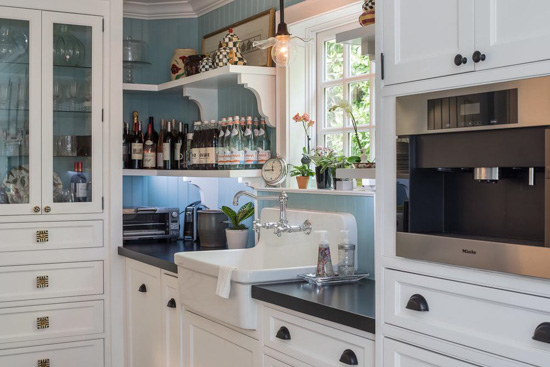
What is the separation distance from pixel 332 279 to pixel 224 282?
1.30 feet

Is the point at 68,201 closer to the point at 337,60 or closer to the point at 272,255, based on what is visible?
the point at 272,255

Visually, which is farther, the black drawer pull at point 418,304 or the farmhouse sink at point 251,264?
the farmhouse sink at point 251,264

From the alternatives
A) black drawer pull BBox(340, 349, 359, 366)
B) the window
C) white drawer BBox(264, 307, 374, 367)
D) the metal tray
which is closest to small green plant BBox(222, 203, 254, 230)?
the window

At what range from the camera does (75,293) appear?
3.93 m

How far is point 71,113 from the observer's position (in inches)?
155

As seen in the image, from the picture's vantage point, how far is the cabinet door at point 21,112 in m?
3.82

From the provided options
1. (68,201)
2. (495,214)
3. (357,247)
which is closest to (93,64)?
(68,201)

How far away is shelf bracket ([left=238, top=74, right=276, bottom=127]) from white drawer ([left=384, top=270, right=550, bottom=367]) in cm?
169

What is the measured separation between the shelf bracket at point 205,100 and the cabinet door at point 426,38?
7.60ft

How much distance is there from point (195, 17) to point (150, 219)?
1355 mm

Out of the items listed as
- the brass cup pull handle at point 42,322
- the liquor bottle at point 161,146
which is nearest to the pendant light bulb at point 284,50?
the liquor bottle at point 161,146

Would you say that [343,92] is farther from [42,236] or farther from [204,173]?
[42,236]

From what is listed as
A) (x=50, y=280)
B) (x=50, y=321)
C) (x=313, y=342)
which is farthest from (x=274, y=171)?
(x=50, y=321)

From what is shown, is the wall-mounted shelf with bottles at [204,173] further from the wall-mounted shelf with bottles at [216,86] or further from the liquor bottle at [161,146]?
Answer: the wall-mounted shelf with bottles at [216,86]
